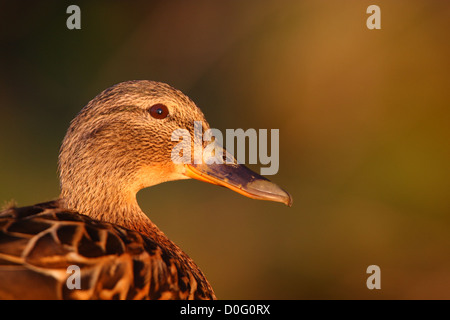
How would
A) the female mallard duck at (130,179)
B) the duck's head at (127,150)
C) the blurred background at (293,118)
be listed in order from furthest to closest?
1. the blurred background at (293,118)
2. the duck's head at (127,150)
3. the female mallard duck at (130,179)

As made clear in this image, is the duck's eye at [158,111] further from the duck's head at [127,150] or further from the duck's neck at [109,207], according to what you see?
the duck's neck at [109,207]

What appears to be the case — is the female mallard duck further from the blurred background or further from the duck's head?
the blurred background

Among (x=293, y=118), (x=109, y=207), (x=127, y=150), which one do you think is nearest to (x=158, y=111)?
(x=127, y=150)

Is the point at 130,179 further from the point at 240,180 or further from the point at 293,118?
the point at 293,118

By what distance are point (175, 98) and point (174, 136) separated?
128mm

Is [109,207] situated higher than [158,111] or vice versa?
[158,111]

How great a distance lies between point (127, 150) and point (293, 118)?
109 inches

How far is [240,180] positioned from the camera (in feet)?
5.60

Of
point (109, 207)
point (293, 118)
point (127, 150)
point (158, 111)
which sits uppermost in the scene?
point (293, 118)

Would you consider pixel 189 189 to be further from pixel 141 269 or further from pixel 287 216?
pixel 141 269

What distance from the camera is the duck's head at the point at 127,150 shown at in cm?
167

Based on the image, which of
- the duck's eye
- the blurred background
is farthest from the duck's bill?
the blurred background

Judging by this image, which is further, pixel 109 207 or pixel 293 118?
pixel 293 118

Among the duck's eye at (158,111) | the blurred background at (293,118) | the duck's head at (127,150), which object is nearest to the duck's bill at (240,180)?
the duck's head at (127,150)
